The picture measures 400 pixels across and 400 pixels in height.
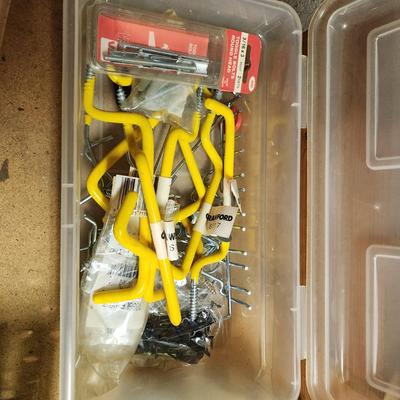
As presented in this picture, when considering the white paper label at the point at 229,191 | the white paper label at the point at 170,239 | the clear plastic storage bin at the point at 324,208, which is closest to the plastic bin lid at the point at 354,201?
the clear plastic storage bin at the point at 324,208

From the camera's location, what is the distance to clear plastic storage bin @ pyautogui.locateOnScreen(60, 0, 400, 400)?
2.30 feet

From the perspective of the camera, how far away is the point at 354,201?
2.40ft

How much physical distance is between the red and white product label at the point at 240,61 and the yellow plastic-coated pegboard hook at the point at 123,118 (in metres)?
0.13

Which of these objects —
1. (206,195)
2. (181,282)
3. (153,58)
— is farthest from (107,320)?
(153,58)

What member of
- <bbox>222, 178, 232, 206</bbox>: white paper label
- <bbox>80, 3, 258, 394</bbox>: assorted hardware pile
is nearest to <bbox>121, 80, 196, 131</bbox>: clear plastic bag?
<bbox>80, 3, 258, 394</bbox>: assorted hardware pile

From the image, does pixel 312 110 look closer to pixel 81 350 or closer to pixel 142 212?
pixel 142 212

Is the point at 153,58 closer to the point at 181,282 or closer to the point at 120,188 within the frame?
the point at 120,188

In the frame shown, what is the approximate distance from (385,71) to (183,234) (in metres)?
0.39

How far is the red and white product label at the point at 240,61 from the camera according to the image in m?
0.67

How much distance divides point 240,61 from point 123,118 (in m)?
0.19

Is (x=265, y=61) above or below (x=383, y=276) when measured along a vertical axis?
above

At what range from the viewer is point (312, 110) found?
28.5 inches

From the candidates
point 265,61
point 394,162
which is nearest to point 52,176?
point 265,61

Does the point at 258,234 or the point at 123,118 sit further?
the point at 258,234
